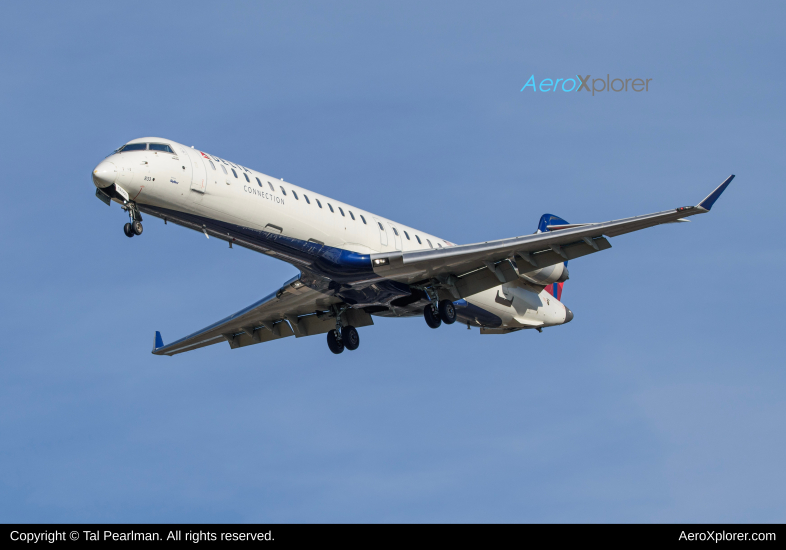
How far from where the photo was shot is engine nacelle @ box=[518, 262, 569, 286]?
32.2 meters

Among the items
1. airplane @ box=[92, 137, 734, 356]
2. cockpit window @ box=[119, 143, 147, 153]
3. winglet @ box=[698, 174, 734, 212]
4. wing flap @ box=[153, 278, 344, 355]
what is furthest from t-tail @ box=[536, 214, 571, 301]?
cockpit window @ box=[119, 143, 147, 153]

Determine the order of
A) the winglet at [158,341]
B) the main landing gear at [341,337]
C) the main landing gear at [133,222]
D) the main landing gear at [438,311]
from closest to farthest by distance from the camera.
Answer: the main landing gear at [133,222]
the main landing gear at [438,311]
the main landing gear at [341,337]
the winglet at [158,341]

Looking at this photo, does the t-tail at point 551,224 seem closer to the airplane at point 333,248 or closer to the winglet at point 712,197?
the airplane at point 333,248

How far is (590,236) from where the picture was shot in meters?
27.4

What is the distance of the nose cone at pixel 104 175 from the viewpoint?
23375 mm

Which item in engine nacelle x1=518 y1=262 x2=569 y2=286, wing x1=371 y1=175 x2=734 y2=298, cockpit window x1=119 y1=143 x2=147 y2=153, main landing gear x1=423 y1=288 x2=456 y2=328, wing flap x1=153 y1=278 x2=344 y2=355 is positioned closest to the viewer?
cockpit window x1=119 y1=143 x2=147 y2=153

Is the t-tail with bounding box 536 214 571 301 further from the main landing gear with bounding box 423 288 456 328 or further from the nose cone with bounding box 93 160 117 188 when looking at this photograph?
the nose cone with bounding box 93 160 117 188

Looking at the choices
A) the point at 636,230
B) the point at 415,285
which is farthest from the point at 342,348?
the point at 636,230

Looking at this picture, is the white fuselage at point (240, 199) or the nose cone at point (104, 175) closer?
the nose cone at point (104, 175)

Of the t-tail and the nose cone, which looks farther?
the t-tail

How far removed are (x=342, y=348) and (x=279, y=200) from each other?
A: 7.12m

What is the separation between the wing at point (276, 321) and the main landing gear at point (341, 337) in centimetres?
28

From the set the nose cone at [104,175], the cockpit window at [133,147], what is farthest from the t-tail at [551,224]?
the nose cone at [104,175]

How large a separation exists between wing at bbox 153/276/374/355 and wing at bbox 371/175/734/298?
322 cm
